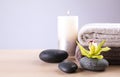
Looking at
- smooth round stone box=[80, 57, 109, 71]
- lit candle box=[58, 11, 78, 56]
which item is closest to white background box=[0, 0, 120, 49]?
A: lit candle box=[58, 11, 78, 56]

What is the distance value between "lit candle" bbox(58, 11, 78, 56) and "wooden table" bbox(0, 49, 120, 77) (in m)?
0.11

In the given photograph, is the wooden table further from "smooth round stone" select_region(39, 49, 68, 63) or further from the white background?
the white background

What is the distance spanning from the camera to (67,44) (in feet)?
2.40

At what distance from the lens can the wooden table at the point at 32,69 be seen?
1.73ft

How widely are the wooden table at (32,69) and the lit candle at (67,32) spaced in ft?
0.36

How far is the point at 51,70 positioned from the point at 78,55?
0.39 ft

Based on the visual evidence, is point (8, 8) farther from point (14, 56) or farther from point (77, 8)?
point (14, 56)

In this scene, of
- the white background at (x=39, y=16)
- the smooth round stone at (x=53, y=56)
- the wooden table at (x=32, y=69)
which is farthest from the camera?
the white background at (x=39, y=16)

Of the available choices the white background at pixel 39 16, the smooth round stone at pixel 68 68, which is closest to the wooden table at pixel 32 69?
the smooth round stone at pixel 68 68

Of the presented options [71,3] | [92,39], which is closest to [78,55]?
[92,39]

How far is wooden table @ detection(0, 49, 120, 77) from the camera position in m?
0.53

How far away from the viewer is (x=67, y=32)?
0.73m

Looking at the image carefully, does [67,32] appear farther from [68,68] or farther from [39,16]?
[39,16]

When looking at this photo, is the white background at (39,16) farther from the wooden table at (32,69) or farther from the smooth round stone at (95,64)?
the smooth round stone at (95,64)
